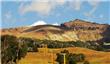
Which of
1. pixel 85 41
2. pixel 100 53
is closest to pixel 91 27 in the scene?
pixel 85 41

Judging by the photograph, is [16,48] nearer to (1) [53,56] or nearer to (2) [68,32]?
(1) [53,56]

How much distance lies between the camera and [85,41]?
134 ft

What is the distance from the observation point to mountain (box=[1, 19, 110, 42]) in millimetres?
39312

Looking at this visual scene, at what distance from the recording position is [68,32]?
42.7m

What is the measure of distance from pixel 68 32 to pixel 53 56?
390 inches

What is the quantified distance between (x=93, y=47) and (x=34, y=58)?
6972mm

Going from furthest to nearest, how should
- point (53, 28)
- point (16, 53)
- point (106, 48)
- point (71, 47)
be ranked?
point (53, 28) < point (71, 47) < point (106, 48) < point (16, 53)

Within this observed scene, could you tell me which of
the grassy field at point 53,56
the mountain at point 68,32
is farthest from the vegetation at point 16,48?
the mountain at point 68,32

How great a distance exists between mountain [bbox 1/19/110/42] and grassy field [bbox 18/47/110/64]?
2343 millimetres

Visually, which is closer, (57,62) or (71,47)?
(57,62)

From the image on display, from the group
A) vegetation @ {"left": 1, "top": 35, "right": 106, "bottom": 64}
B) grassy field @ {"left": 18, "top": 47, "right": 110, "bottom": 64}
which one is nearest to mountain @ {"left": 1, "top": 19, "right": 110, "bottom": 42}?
vegetation @ {"left": 1, "top": 35, "right": 106, "bottom": 64}

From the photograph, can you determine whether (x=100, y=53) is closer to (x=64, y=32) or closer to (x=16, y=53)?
(x=64, y=32)

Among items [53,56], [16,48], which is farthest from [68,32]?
[16,48]

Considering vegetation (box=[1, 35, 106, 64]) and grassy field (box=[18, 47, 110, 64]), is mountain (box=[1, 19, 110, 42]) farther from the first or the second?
grassy field (box=[18, 47, 110, 64])
